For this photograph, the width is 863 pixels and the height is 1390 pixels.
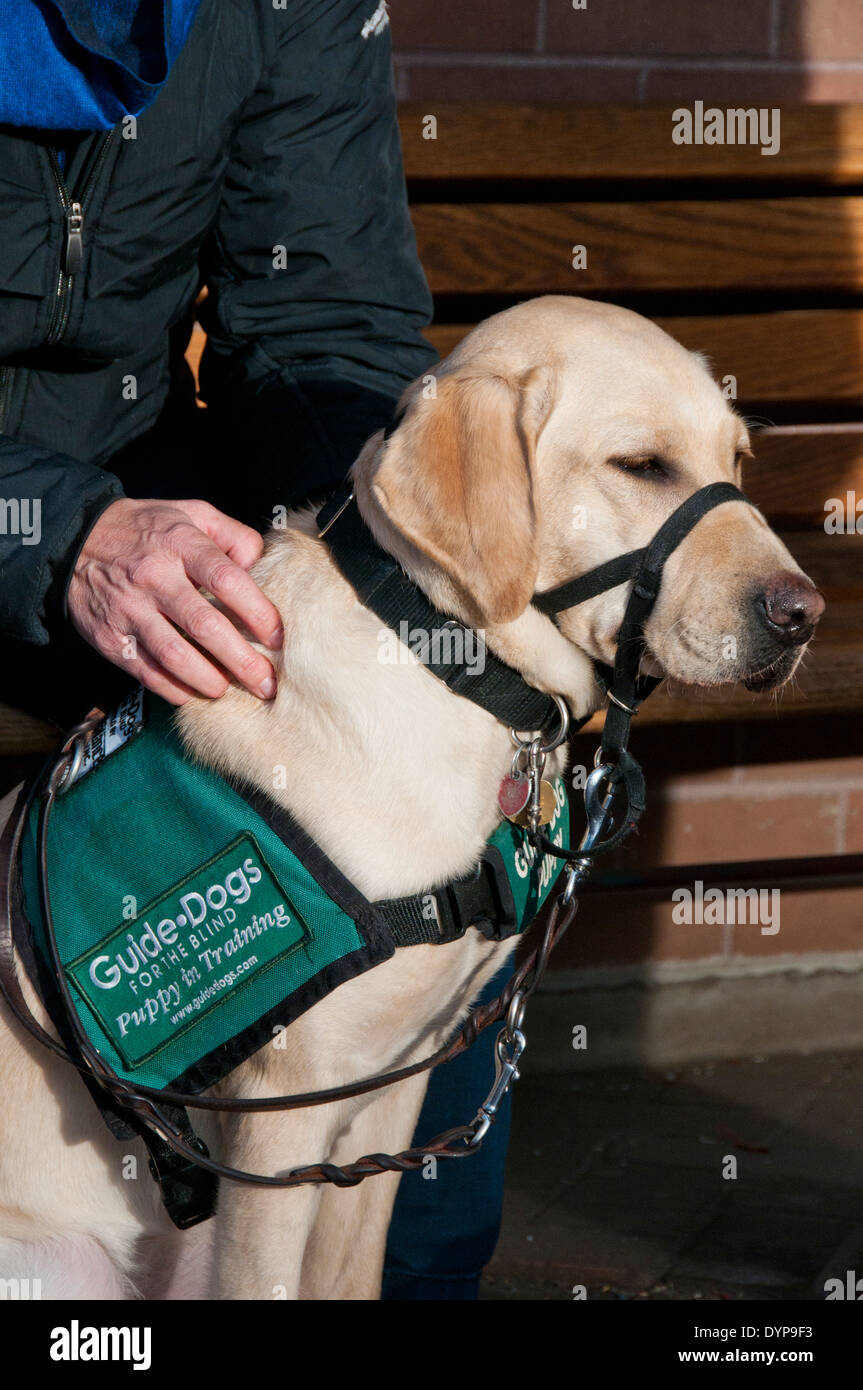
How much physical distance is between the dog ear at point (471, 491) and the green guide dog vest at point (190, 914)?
0.34m

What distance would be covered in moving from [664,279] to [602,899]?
5.00 ft

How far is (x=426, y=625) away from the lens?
5.28ft

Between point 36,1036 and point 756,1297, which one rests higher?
point 36,1036

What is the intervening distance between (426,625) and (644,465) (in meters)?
0.34

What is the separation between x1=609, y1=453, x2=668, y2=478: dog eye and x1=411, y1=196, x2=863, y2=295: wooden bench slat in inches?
59.4

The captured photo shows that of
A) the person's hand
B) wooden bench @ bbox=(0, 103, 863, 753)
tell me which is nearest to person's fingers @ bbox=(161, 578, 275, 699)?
the person's hand

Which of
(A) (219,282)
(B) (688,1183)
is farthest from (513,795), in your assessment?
(B) (688,1183)

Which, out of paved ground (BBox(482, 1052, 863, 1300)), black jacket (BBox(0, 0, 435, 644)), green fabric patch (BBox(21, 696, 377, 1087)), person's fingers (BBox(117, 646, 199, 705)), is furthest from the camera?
paved ground (BBox(482, 1052, 863, 1300))

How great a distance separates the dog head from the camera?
1557mm

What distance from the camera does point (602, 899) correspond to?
3350 millimetres

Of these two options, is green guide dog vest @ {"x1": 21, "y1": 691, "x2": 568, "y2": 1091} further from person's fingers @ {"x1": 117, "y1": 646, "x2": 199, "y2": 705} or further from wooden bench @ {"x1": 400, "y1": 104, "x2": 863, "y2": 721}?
wooden bench @ {"x1": 400, "y1": 104, "x2": 863, "y2": 721}

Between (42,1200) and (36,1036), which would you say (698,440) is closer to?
(36,1036)

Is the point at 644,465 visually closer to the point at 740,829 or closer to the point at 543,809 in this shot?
the point at 543,809
